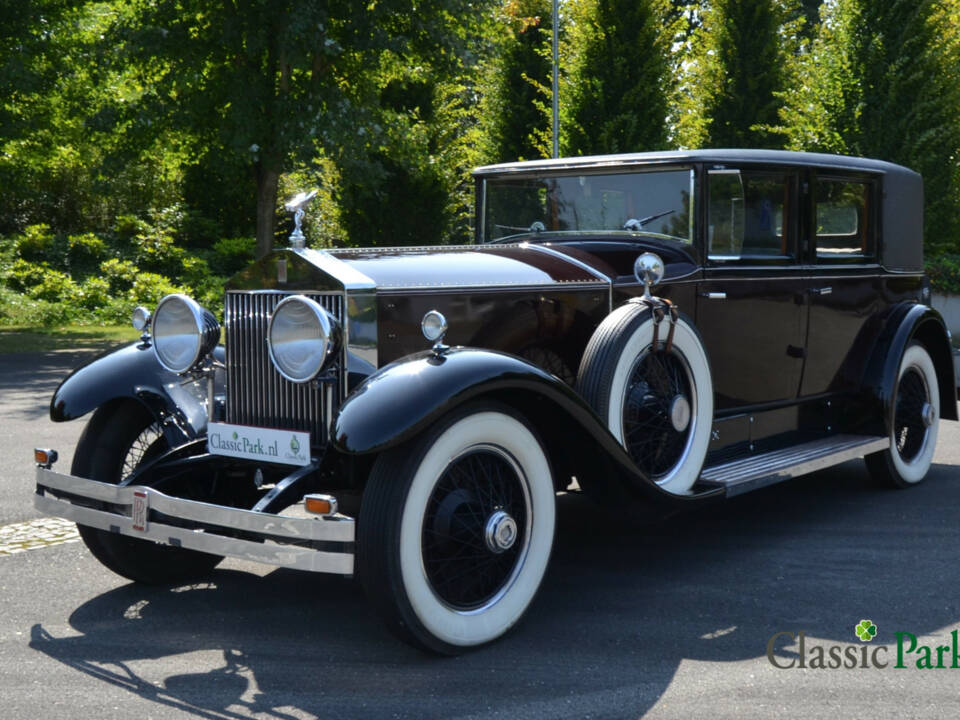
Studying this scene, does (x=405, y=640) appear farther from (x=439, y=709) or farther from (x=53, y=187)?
(x=53, y=187)

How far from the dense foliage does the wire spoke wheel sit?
35.1 feet

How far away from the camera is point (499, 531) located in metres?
3.77

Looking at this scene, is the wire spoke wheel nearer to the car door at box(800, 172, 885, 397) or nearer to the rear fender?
the car door at box(800, 172, 885, 397)

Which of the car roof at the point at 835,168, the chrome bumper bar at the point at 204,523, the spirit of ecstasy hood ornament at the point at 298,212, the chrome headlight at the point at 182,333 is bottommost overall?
the chrome bumper bar at the point at 204,523

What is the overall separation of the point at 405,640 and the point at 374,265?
5.04ft

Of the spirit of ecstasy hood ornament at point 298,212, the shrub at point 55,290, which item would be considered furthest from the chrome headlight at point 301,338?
the shrub at point 55,290

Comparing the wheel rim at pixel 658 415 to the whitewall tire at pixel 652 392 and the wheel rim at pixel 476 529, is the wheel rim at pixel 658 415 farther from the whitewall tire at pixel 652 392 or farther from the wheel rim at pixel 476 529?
the wheel rim at pixel 476 529

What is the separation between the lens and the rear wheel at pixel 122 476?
173 inches

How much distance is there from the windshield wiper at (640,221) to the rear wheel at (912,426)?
187 centimetres

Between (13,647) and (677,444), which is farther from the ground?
(677,444)

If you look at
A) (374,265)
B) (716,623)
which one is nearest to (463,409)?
(374,265)

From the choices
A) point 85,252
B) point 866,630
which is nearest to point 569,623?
point 866,630

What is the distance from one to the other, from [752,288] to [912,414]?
1.72 meters

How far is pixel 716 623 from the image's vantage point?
157 inches
